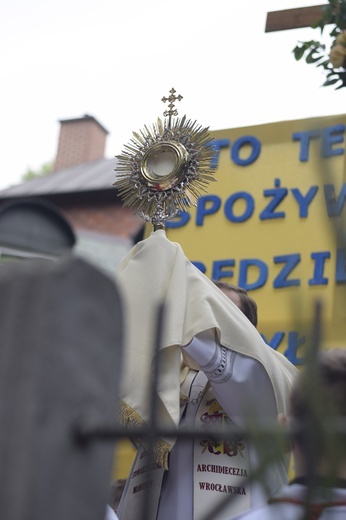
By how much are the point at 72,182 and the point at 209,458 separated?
15991 mm

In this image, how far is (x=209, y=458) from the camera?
339 cm

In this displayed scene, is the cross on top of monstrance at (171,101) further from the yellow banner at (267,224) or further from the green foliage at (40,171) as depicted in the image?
the green foliage at (40,171)

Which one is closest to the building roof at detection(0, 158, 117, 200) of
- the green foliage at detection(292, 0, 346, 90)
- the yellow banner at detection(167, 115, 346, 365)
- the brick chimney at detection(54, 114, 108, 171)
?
the brick chimney at detection(54, 114, 108, 171)

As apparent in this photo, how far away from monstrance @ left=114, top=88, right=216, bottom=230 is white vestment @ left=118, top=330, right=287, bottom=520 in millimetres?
573

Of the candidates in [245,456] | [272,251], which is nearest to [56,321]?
[245,456]

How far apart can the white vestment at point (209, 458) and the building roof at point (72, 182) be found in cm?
1448

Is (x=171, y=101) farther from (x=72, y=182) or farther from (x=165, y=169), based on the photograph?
(x=72, y=182)

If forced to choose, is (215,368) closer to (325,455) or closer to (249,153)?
(325,455)

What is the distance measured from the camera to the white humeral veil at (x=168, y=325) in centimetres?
308

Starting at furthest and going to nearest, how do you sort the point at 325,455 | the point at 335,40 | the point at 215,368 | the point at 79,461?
the point at 335,40, the point at 215,368, the point at 79,461, the point at 325,455

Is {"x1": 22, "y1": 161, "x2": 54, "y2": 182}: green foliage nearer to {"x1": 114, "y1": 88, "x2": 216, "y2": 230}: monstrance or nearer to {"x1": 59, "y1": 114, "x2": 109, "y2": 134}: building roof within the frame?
Result: {"x1": 59, "y1": 114, "x2": 109, "y2": 134}: building roof

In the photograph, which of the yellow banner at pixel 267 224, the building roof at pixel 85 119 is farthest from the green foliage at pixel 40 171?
the yellow banner at pixel 267 224

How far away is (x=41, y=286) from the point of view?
1396mm

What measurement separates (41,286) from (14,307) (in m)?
0.07
